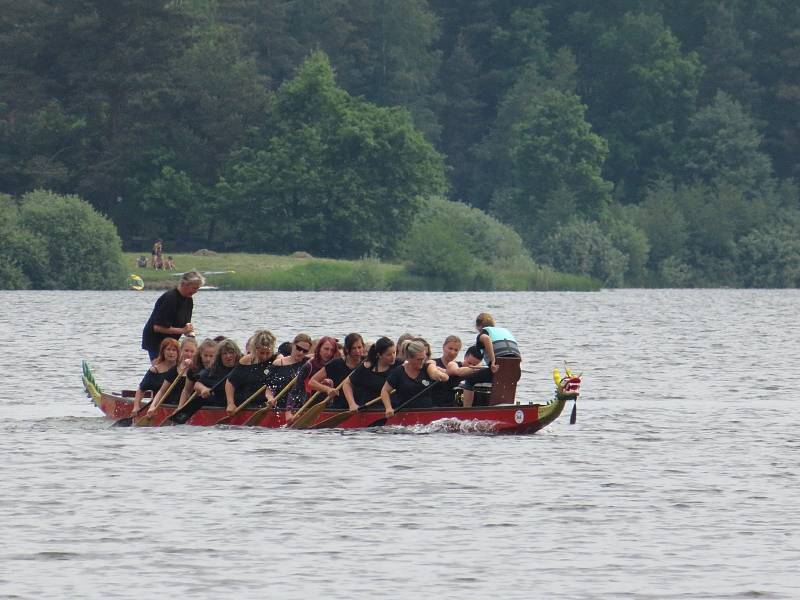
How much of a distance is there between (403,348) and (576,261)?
282 ft

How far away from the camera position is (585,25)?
146m

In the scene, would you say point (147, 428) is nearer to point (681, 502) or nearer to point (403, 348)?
point (403, 348)

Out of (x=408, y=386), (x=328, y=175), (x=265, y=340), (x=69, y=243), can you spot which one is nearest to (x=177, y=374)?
(x=265, y=340)

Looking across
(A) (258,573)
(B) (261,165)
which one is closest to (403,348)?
(A) (258,573)

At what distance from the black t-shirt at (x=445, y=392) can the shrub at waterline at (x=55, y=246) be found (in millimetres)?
63320

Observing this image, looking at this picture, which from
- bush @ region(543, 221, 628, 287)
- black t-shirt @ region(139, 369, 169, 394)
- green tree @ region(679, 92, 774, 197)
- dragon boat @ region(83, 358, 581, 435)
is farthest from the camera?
green tree @ region(679, 92, 774, 197)

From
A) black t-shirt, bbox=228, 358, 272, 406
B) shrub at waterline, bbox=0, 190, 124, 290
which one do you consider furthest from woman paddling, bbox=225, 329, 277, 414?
shrub at waterline, bbox=0, 190, 124, 290

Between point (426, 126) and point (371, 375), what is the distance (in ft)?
362

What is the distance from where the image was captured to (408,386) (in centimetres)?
2841

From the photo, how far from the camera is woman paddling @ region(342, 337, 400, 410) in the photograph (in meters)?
28.3

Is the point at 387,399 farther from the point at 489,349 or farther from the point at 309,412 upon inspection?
the point at 489,349

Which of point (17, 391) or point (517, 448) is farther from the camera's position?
point (17, 391)

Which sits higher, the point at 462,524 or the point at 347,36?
the point at 347,36

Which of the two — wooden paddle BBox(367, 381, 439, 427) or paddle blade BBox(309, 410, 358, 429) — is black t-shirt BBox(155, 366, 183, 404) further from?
wooden paddle BBox(367, 381, 439, 427)
